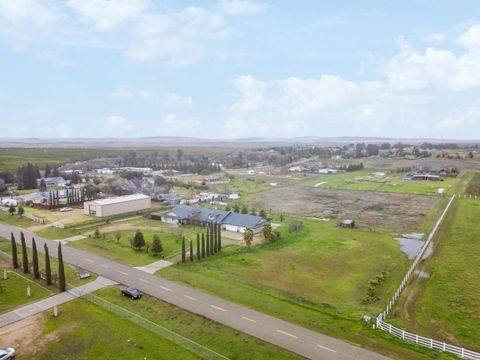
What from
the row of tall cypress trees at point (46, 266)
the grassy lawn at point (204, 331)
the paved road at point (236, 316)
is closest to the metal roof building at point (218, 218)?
the paved road at point (236, 316)

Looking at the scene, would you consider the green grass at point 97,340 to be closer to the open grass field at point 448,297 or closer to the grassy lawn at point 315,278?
the grassy lawn at point 315,278

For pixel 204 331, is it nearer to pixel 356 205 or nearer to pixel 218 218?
pixel 218 218

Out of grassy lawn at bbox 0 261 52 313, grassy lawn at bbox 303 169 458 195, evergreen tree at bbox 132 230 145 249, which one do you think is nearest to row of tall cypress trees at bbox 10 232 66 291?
grassy lawn at bbox 0 261 52 313

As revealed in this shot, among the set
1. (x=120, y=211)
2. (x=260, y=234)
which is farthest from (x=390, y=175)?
(x=120, y=211)

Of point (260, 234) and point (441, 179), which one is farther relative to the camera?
point (441, 179)

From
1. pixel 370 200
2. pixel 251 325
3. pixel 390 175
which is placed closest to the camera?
pixel 251 325

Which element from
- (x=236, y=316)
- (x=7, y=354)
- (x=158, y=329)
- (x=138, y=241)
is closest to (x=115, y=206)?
(x=138, y=241)

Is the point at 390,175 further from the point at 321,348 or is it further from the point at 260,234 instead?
the point at 321,348
